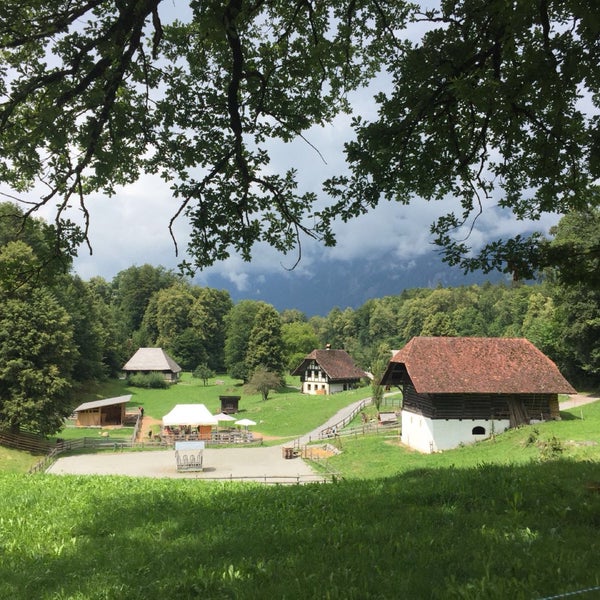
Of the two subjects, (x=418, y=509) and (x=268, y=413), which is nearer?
(x=418, y=509)

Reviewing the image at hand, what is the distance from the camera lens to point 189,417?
39.5m

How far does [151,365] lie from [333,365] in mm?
29500

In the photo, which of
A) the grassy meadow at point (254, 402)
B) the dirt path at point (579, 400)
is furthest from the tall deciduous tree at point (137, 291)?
the dirt path at point (579, 400)

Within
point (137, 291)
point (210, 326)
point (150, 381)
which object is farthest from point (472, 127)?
point (137, 291)

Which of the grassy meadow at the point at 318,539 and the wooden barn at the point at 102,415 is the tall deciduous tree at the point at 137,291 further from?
the grassy meadow at the point at 318,539

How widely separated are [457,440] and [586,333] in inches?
823

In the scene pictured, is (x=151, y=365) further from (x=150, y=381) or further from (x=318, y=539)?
(x=318, y=539)

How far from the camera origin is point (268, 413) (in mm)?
56281

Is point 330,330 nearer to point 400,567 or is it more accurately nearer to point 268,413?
point 268,413

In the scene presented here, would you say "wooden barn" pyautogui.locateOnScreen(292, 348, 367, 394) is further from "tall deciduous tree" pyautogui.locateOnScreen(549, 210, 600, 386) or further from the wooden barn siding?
the wooden barn siding

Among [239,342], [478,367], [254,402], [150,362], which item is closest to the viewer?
[478,367]

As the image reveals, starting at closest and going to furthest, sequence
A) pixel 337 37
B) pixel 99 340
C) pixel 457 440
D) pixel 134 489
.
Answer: pixel 337 37, pixel 134 489, pixel 457 440, pixel 99 340

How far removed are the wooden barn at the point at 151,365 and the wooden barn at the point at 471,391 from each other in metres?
52.9

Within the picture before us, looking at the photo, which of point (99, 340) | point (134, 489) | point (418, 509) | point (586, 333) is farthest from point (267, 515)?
point (99, 340)
